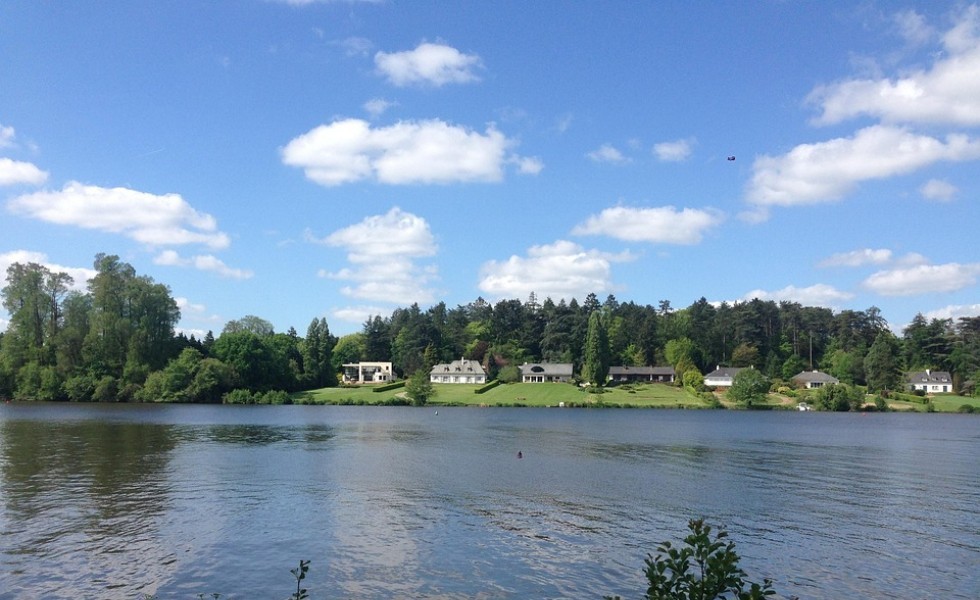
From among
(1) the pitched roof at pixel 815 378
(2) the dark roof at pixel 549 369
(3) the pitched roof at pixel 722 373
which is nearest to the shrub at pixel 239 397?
(2) the dark roof at pixel 549 369

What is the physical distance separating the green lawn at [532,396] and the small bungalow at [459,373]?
57.7ft

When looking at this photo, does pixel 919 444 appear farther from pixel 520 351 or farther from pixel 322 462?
pixel 520 351

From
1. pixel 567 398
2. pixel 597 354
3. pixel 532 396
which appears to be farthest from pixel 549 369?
pixel 567 398

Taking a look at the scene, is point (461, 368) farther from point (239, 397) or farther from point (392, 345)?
point (239, 397)

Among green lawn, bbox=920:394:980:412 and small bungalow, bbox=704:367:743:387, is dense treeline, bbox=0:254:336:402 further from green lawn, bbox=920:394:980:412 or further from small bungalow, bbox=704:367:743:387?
green lawn, bbox=920:394:980:412

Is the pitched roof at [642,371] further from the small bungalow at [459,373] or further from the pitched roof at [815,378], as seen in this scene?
the small bungalow at [459,373]

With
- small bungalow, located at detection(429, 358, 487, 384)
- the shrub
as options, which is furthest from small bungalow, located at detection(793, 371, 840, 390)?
the shrub

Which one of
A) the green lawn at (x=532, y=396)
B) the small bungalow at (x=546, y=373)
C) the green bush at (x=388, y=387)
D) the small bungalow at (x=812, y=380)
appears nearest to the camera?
the green lawn at (x=532, y=396)

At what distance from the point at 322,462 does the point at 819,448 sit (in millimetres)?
41171

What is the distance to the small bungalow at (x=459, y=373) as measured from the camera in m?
166

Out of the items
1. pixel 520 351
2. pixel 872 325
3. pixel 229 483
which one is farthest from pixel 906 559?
pixel 872 325

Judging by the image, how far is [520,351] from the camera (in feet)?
603

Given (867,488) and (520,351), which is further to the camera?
(520,351)

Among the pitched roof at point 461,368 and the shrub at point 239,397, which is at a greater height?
the pitched roof at point 461,368
